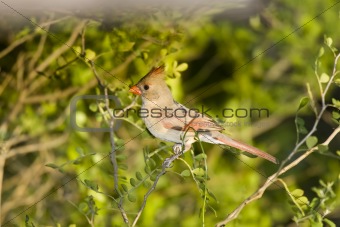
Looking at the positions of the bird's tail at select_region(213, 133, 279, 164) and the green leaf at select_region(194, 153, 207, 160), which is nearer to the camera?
the green leaf at select_region(194, 153, 207, 160)

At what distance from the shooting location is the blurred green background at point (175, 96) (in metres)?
2.71

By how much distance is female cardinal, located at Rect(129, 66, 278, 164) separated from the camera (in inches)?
88.3

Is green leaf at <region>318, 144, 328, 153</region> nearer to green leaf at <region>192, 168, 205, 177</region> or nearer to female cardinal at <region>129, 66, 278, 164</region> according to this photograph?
green leaf at <region>192, 168, 205, 177</region>

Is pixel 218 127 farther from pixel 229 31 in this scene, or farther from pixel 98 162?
pixel 229 31

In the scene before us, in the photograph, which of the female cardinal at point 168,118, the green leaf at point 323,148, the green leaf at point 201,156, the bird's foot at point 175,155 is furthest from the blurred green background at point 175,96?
the green leaf at point 323,148

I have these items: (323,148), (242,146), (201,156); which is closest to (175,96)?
(242,146)

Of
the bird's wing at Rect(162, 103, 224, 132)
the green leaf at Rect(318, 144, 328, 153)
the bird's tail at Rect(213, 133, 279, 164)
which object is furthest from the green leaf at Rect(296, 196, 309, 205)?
the bird's wing at Rect(162, 103, 224, 132)

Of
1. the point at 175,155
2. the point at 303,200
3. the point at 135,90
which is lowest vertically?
the point at 303,200

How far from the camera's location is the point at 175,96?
2.95 m

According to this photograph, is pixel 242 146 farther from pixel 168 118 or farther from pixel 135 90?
pixel 135 90

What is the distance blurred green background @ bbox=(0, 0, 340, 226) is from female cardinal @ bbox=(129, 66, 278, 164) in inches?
8.3

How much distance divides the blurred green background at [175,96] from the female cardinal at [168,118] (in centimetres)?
21

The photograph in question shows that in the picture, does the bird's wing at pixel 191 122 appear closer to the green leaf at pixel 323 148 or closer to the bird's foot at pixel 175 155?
the bird's foot at pixel 175 155

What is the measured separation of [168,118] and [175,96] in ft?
2.11
